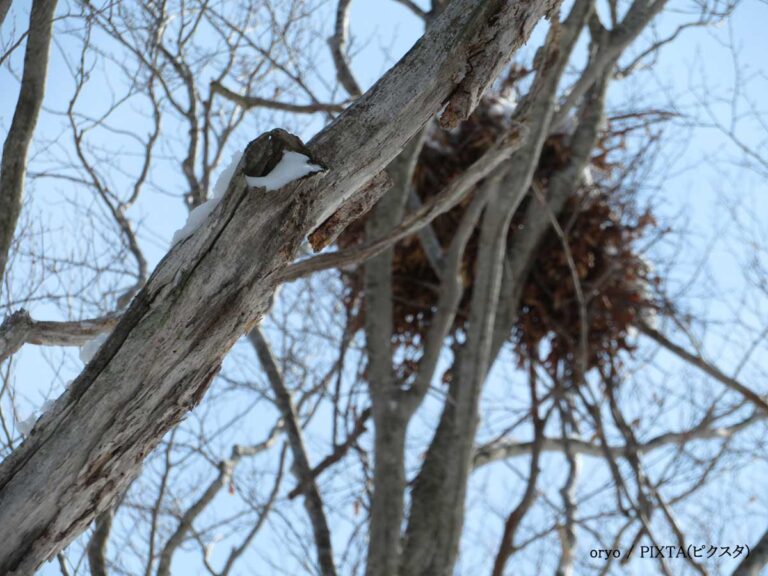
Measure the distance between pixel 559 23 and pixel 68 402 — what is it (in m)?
2.25

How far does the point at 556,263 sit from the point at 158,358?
3639 millimetres

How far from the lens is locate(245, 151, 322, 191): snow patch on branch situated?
150 centimetres

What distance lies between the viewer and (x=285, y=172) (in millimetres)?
1511

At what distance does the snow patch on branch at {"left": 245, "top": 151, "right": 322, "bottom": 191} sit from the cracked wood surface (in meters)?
0.02

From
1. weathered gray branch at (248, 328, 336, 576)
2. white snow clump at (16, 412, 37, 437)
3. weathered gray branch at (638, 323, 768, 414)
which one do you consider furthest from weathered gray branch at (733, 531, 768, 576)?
white snow clump at (16, 412, 37, 437)

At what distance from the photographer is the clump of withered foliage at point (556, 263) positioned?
4.83 meters

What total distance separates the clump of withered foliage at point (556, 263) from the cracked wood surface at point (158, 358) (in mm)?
3197

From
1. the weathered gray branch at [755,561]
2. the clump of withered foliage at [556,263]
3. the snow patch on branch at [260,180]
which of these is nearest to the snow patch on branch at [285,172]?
the snow patch on branch at [260,180]

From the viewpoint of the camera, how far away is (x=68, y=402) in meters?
1.48

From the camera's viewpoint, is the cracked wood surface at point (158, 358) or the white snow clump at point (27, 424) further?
the white snow clump at point (27, 424)

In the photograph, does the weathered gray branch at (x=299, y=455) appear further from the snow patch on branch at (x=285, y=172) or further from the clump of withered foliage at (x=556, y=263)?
the snow patch on branch at (x=285, y=172)

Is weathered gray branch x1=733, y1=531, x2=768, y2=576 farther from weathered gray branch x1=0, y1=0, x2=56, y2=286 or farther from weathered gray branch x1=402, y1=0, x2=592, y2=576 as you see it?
weathered gray branch x1=0, y1=0, x2=56, y2=286

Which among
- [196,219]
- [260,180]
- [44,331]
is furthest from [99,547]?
[260,180]

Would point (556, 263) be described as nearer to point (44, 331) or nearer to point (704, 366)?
point (704, 366)
